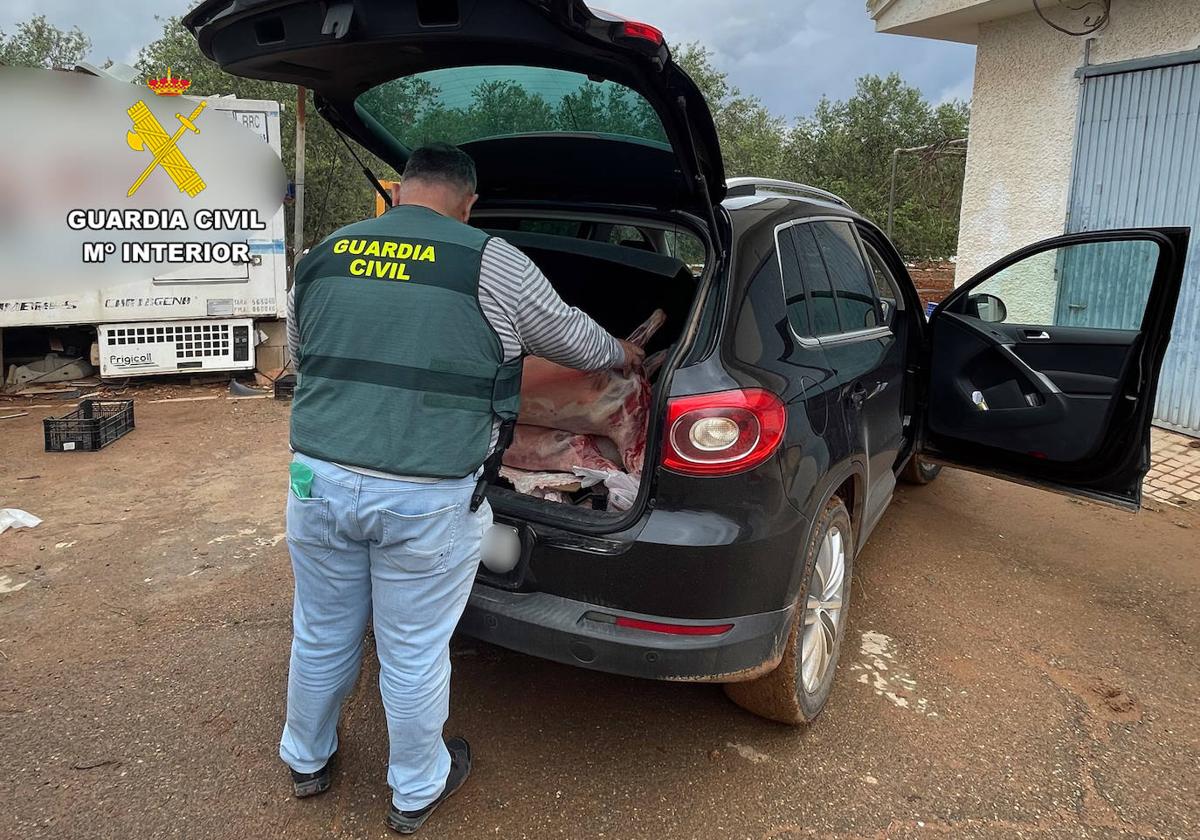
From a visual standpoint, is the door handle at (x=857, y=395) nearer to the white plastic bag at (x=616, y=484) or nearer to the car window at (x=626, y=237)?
the white plastic bag at (x=616, y=484)

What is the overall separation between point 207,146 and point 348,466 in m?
6.77

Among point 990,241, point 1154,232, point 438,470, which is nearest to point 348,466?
point 438,470

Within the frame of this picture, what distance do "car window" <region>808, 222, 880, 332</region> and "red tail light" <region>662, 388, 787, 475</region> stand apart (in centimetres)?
109

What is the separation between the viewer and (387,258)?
6.77 feet

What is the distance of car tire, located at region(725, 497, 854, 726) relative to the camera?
255 centimetres

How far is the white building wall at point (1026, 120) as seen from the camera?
6.21 m

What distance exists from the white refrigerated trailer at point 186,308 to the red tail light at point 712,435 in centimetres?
675

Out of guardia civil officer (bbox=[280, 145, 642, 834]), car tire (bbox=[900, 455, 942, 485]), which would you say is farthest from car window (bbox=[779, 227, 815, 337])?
car tire (bbox=[900, 455, 942, 485])

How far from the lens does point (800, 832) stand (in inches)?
91.0

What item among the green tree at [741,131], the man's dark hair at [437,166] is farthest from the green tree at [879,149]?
the man's dark hair at [437,166]

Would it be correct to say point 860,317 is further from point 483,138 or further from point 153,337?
point 153,337

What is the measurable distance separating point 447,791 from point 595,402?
1.28 m

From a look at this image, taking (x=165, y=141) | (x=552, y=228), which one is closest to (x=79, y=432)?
(x=165, y=141)

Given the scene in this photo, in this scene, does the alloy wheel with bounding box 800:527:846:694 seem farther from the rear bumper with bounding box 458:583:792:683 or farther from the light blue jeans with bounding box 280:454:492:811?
the light blue jeans with bounding box 280:454:492:811
